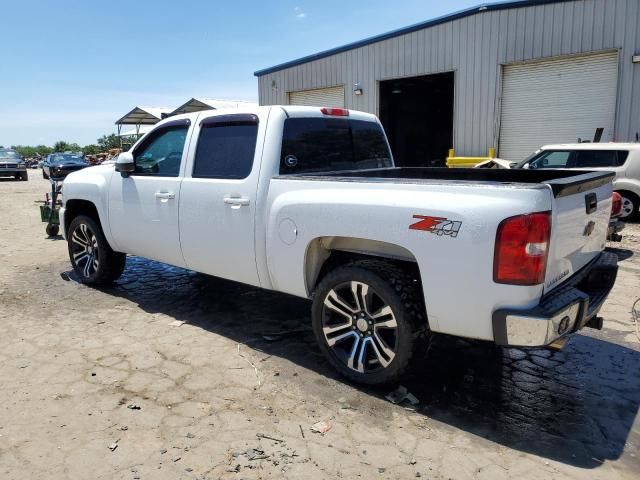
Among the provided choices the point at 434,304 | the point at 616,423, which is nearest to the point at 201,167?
the point at 434,304

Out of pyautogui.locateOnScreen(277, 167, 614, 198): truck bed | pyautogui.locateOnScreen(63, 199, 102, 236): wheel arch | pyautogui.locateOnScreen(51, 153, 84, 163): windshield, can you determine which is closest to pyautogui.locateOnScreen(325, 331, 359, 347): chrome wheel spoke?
pyautogui.locateOnScreen(277, 167, 614, 198): truck bed

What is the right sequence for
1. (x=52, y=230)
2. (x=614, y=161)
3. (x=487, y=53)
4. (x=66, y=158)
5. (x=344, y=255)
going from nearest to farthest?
(x=344, y=255), (x=52, y=230), (x=614, y=161), (x=487, y=53), (x=66, y=158)

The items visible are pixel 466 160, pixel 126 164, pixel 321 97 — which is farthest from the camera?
pixel 321 97

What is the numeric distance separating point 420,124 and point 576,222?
21.3m

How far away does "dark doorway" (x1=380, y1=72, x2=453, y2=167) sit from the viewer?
21.5 metres

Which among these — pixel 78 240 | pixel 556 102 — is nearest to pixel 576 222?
pixel 78 240

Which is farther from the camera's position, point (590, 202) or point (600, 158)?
point (600, 158)

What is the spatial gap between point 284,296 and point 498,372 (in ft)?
8.30

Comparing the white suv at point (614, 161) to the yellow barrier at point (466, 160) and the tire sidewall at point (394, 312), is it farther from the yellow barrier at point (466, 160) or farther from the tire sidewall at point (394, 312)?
the tire sidewall at point (394, 312)

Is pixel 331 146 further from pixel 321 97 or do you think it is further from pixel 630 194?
pixel 321 97

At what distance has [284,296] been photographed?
5.72 meters

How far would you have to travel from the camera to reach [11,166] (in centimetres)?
2709

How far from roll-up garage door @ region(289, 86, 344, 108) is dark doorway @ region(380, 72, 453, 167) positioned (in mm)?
2714

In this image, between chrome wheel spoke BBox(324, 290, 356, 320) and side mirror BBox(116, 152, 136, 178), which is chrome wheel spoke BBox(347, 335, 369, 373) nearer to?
chrome wheel spoke BBox(324, 290, 356, 320)
